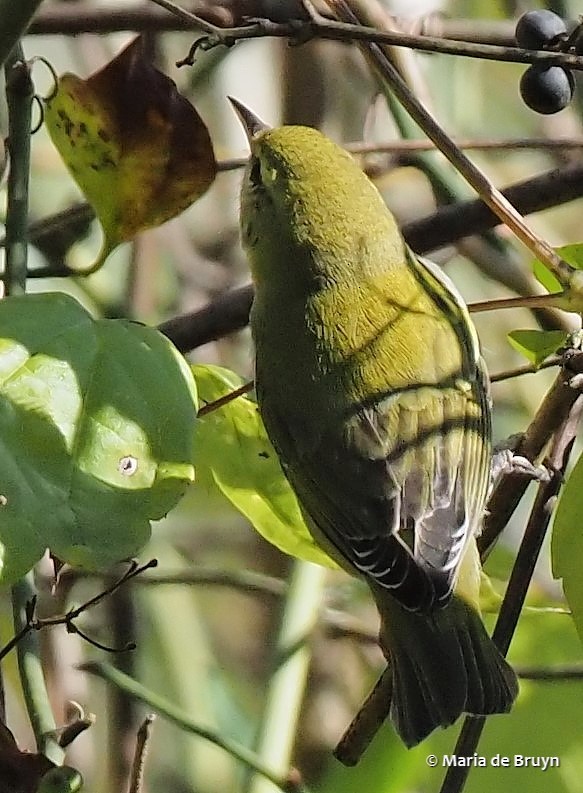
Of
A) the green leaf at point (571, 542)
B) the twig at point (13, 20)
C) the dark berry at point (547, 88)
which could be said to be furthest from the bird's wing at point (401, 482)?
the twig at point (13, 20)

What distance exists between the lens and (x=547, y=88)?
1388 mm

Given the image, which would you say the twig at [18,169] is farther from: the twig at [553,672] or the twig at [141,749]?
the twig at [553,672]

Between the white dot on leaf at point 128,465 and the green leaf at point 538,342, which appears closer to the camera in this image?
the white dot on leaf at point 128,465

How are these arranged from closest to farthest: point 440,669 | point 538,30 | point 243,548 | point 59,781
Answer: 1. point 59,781
2. point 538,30
3. point 440,669
4. point 243,548

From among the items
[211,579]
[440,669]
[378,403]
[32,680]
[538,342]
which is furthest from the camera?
[211,579]

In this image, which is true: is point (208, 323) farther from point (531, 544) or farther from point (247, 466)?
point (531, 544)

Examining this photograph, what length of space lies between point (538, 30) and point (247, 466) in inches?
22.9

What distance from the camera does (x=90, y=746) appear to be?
7.63 ft

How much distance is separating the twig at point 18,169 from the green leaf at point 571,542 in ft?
1.83

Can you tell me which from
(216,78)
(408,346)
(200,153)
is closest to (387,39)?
(200,153)

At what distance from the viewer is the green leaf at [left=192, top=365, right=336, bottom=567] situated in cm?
133

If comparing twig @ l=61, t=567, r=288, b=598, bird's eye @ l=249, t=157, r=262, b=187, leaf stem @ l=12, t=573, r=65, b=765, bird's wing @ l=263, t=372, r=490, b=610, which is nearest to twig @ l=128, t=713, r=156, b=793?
leaf stem @ l=12, t=573, r=65, b=765

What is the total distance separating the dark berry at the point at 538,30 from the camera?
1349 mm

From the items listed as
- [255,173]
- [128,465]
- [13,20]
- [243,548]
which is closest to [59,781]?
[128,465]
